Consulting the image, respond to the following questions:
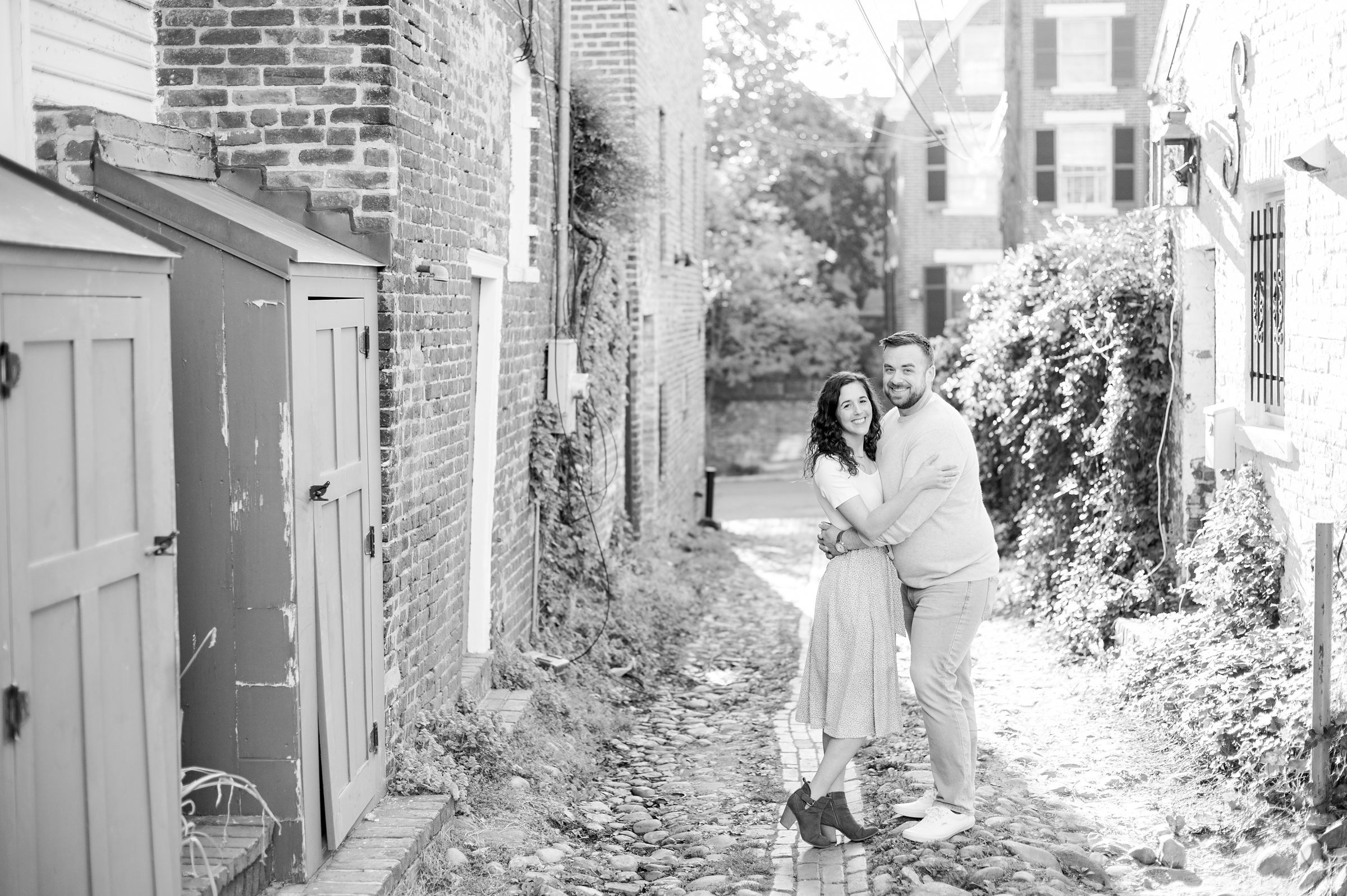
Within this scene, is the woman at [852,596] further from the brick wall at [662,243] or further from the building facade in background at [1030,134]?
the building facade in background at [1030,134]

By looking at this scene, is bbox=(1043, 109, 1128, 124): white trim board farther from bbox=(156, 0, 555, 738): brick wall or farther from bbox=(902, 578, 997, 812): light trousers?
bbox=(902, 578, 997, 812): light trousers

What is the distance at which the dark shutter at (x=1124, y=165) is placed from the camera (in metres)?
29.7

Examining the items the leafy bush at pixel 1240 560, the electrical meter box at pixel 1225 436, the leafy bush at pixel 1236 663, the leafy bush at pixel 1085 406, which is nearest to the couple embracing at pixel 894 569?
the leafy bush at pixel 1236 663

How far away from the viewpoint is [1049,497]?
36.4 ft

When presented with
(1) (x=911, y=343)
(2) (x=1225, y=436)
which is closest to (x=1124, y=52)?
(2) (x=1225, y=436)

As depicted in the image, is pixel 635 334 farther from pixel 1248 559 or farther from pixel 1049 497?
pixel 1248 559

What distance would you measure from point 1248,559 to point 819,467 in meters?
3.47

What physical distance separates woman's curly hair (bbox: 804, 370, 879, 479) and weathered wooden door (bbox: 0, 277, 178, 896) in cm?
259

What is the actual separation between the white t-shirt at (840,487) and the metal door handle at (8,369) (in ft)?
10.1

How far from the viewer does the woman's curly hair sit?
543cm

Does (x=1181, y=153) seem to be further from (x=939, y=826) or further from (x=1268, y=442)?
(x=939, y=826)

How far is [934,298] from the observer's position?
3161 centimetres

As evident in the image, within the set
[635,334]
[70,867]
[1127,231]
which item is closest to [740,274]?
[635,334]

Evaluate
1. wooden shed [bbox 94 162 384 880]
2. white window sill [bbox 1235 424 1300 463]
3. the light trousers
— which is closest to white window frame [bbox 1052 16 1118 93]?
white window sill [bbox 1235 424 1300 463]
